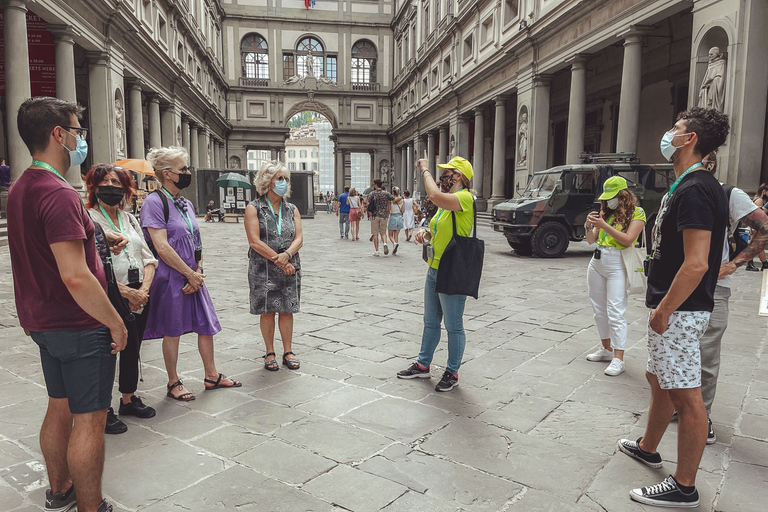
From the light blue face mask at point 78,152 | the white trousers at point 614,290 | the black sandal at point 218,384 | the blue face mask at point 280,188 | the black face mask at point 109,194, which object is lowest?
the black sandal at point 218,384

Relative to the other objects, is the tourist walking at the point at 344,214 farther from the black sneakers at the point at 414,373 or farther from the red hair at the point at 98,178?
the red hair at the point at 98,178

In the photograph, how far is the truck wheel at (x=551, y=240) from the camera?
11898 millimetres

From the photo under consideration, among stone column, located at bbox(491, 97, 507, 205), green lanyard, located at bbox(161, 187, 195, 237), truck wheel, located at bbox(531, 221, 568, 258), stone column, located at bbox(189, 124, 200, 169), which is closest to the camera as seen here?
green lanyard, located at bbox(161, 187, 195, 237)

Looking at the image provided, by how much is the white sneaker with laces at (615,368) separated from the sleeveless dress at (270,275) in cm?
257

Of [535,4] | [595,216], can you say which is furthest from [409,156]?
[595,216]

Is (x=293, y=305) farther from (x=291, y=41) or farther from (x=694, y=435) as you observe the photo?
(x=291, y=41)

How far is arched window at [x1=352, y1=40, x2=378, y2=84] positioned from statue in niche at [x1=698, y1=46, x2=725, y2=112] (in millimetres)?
35815

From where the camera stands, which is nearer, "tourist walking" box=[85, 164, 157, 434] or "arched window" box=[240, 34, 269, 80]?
"tourist walking" box=[85, 164, 157, 434]

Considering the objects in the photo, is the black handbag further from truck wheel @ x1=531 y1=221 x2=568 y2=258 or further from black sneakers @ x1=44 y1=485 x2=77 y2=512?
truck wheel @ x1=531 y1=221 x2=568 y2=258

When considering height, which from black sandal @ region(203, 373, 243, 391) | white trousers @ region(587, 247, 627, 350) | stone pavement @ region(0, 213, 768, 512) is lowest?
stone pavement @ region(0, 213, 768, 512)

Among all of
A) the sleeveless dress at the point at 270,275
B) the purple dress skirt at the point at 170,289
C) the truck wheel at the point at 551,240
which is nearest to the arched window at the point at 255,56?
the truck wheel at the point at 551,240

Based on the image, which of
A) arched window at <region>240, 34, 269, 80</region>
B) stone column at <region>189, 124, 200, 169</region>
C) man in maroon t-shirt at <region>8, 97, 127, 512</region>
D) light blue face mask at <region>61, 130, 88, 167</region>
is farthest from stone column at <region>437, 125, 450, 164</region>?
man in maroon t-shirt at <region>8, 97, 127, 512</region>

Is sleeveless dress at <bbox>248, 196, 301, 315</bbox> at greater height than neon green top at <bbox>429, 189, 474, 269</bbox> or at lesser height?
lesser

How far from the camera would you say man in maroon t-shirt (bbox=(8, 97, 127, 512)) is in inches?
77.8
